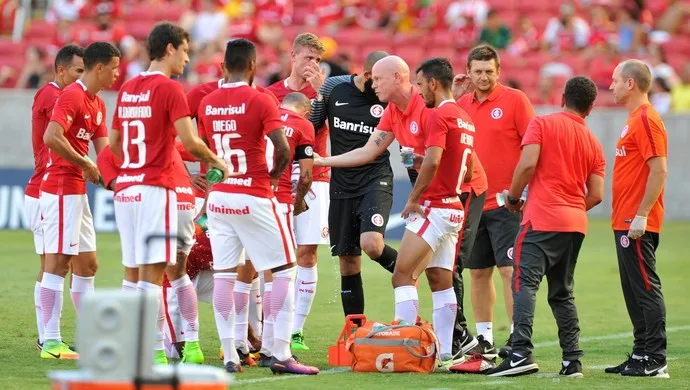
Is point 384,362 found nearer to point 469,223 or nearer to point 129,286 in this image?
point 469,223

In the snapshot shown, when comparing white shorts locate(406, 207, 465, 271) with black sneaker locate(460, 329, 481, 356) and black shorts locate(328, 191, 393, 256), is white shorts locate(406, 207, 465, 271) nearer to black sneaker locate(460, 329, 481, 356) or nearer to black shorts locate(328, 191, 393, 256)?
black sneaker locate(460, 329, 481, 356)

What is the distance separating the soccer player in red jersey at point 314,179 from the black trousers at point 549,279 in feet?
7.88

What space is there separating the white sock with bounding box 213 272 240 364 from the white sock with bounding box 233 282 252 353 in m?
0.30

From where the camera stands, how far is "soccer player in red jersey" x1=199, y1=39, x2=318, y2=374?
28.0 ft

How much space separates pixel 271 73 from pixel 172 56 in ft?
47.7

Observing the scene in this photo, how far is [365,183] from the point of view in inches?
424

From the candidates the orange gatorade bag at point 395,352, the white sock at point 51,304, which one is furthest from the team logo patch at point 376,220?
the white sock at point 51,304

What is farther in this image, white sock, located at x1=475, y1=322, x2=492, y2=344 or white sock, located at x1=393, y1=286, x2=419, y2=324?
white sock, located at x1=475, y1=322, x2=492, y2=344

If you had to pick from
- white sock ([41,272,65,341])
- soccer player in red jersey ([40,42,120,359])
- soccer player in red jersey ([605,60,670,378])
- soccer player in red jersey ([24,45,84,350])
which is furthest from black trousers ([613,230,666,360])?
soccer player in red jersey ([24,45,84,350])

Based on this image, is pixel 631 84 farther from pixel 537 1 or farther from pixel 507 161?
pixel 537 1

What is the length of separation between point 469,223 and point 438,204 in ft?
2.01

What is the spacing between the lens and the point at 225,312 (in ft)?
28.9

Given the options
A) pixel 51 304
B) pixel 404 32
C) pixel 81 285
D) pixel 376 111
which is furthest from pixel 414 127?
pixel 404 32

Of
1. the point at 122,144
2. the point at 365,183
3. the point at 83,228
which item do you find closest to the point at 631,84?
the point at 365,183
